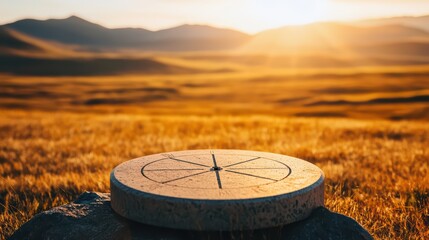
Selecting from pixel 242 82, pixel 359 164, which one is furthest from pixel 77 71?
pixel 359 164

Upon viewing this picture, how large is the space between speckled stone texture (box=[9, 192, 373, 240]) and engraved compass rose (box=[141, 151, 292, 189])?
1.38 ft

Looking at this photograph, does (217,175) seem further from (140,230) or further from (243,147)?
(243,147)

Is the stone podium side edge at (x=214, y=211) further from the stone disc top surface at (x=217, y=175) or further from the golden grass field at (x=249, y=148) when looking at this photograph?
the golden grass field at (x=249, y=148)

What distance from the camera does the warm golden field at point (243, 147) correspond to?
516cm

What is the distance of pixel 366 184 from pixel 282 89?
40.8m

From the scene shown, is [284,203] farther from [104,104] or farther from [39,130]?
[104,104]

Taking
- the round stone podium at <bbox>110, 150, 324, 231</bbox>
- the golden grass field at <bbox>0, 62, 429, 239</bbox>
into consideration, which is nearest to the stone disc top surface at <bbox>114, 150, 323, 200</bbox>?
the round stone podium at <bbox>110, 150, 324, 231</bbox>

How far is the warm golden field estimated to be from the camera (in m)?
5.16

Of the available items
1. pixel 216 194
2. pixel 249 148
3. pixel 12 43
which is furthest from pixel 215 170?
pixel 12 43

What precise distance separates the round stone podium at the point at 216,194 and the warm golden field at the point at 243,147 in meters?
0.95

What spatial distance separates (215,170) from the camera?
466 cm

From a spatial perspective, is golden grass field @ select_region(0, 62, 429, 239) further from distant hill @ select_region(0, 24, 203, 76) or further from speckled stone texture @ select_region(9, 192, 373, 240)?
distant hill @ select_region(0, 24, 203, 76)

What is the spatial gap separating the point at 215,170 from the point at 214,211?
3.50ft

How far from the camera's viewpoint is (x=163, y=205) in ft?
12.1
